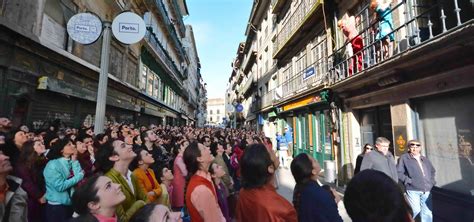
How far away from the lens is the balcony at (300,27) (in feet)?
37.8

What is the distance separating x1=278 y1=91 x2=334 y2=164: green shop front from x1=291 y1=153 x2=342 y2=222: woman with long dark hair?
8162 millimetres

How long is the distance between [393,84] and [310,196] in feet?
19.8

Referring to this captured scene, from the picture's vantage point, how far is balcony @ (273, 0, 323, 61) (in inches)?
454

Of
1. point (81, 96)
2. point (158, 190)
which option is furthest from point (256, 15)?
point (158, 190)

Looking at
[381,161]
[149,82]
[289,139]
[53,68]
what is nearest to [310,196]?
[381,161]

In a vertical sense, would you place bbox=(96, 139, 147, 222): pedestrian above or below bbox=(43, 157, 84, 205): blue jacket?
above

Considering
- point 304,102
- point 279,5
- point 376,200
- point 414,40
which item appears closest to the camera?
point 376,200

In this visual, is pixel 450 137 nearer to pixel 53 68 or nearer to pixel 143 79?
pixel 53 68

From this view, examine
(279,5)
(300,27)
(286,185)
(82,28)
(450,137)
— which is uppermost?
(279,5)

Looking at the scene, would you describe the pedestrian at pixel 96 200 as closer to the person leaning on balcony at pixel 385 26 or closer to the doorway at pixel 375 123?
the person leaning on balcony at pixel 385 26

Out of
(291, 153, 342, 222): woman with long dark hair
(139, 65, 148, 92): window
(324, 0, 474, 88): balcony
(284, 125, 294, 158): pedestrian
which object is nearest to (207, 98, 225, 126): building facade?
(139, 65, 148, 92): window

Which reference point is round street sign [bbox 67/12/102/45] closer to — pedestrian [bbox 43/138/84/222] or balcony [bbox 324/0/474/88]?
pedestrian [bbox 43/138/84/222]

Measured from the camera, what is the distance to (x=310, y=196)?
2340 millimetres

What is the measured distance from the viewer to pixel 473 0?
441cm
